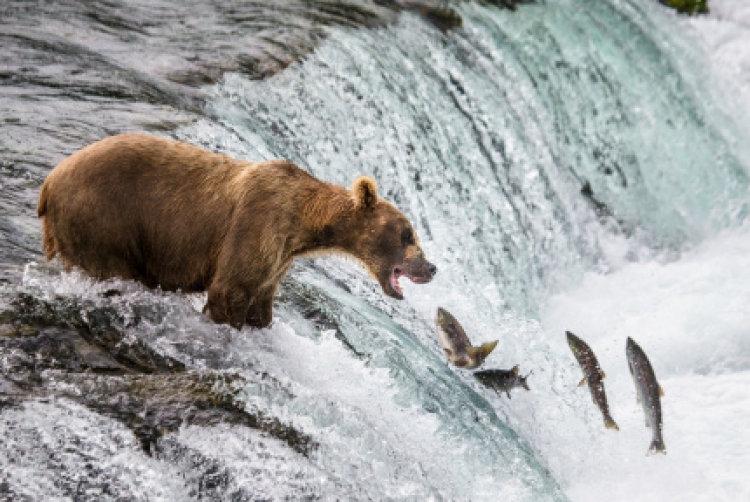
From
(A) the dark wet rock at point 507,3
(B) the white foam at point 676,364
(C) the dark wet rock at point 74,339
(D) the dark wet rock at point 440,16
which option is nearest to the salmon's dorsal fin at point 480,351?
(B) the white foam at point 676,364

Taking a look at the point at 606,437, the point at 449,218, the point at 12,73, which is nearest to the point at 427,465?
the point at 606,437

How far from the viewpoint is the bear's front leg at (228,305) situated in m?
4.05

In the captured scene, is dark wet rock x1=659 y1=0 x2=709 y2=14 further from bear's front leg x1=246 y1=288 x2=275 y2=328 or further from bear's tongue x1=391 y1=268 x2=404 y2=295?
bear's front leg x1=246 y1=288 x2=275 y2=328

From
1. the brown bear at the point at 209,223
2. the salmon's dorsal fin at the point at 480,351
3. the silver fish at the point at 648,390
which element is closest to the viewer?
the brown bear at the point at 209,223

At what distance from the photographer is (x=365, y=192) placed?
4.27 meters

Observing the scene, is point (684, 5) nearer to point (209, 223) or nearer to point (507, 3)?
point (507, 3)

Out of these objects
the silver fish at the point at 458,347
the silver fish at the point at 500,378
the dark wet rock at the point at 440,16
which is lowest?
the silver fish at the point at 500,378

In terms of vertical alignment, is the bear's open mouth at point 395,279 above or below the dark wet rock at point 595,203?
above

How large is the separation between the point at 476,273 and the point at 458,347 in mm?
2286

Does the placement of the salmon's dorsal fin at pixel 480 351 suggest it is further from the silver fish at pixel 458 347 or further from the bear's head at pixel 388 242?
the bear's head at pixel 388 242

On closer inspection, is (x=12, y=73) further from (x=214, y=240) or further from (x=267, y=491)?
(x=267, y=491)

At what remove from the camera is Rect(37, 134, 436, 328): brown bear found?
399 centimetres

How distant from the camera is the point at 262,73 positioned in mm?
7262

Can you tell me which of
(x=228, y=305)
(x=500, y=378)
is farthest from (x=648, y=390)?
(x=228, y=305)
